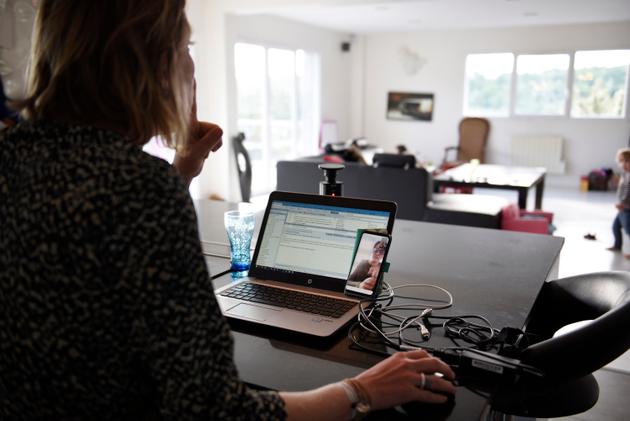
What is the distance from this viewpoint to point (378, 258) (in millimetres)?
1189

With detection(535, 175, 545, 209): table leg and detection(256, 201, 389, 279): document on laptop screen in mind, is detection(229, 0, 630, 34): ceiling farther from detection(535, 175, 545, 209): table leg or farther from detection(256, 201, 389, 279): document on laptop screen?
detection(256, 201, 389, 279): document on laptop screen

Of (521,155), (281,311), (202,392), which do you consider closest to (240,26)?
(521,155)

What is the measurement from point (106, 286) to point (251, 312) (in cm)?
53

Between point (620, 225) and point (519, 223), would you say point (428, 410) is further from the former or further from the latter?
point (620, 225)

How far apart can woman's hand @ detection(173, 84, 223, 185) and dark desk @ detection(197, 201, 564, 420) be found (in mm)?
317

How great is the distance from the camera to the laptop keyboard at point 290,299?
3.74ft

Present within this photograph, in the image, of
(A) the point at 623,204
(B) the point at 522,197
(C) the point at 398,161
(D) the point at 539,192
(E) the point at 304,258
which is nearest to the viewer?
(E) the point at 304,258

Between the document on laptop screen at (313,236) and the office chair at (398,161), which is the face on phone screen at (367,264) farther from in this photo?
the office chair at (398,161)

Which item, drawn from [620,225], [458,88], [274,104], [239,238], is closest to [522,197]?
[620,225]

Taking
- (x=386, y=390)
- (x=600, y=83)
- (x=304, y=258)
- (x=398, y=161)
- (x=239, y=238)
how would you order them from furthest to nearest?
(x=600, y=83), (x=398, y=161), (x=239, y=238), (x=304, y=258), (x=386, y=390)

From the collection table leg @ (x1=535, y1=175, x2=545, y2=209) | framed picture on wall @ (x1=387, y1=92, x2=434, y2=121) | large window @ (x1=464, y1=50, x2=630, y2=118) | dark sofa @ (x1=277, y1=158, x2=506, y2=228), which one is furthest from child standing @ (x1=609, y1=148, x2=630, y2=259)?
framed picture on wall @ (x1=387, y1=92, x2=434, y2=121)

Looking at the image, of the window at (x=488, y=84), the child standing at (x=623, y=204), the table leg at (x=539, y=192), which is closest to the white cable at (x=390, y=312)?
the child standing at (x=623, y=204)

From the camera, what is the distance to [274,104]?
788 centimetres

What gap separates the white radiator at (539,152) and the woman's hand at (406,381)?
28.0 ft
